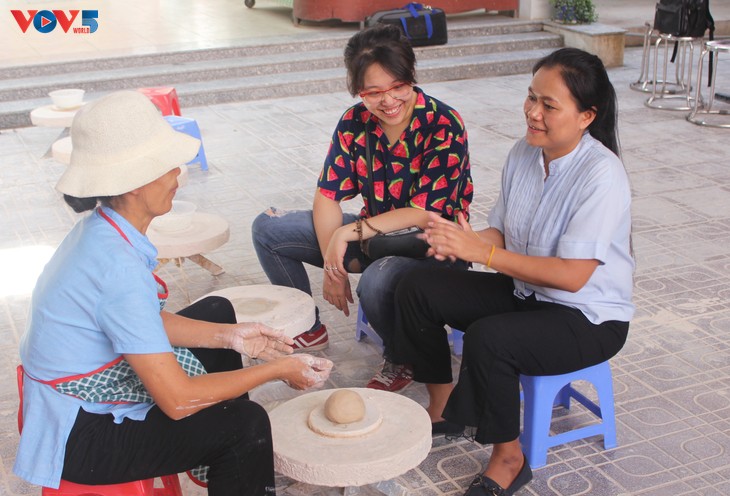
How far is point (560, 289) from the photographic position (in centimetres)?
249

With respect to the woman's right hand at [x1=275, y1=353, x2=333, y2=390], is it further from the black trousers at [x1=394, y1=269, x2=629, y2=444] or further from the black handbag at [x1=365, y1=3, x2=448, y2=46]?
the black handbag at [x1=365, y1=3, x2=448, y2=46]

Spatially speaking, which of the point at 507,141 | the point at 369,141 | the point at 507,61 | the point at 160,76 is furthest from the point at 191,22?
the point at 369,141

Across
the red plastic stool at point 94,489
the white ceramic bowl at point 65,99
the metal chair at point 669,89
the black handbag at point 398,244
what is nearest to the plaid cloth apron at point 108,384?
the red plastic stool at point 94,489

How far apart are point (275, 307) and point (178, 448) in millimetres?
966

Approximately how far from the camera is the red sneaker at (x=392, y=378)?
3131 millimetres

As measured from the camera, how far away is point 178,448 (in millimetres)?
2037

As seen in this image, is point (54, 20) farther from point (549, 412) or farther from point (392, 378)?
point (549, 412)

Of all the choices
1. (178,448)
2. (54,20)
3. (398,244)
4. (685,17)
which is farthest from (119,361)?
(54,20)

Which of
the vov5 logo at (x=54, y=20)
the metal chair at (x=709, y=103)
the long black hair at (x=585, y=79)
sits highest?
the long black hair at (x=585, y=79)

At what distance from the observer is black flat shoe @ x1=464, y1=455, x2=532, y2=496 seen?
2.50m

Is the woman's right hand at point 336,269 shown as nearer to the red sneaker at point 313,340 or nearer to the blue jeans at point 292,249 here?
the blue jeans at point 292,249

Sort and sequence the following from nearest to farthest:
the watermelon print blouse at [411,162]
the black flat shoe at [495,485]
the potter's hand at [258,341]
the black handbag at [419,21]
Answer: the potter's hand at [258,341] → the black flat shoe at [495,485] → the watermelon print blouse at [411,162] → the black handbag at [419,21]

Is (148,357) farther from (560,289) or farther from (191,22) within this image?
(191,22)

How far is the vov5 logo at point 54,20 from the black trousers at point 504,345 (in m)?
9.07
